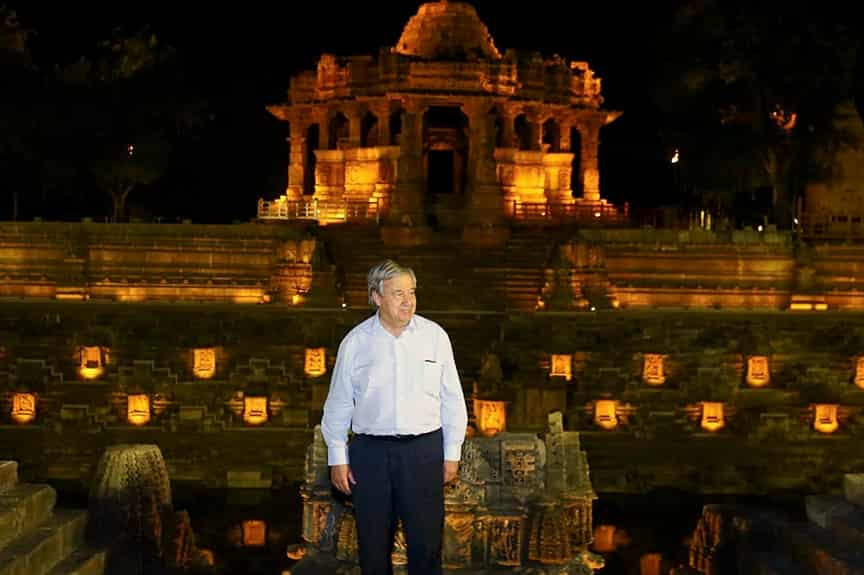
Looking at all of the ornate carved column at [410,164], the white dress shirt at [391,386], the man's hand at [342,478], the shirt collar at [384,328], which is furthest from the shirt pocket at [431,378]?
the ornate carved column at [410,164]

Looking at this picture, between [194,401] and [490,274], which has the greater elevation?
[490,274]


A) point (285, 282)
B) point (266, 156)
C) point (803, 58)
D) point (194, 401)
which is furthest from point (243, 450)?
point (266, 156)

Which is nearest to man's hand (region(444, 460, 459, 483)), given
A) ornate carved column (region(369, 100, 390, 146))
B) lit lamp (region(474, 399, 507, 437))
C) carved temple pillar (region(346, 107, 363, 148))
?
lit lamp (region(474, 399, 507, 437))

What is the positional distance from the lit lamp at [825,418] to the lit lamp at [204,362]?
39.9 feet

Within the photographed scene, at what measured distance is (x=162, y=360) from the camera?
31656 mm

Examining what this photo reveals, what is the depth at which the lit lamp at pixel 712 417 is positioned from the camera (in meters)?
31.4

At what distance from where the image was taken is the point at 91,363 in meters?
31.6

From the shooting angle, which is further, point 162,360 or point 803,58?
point 803,58

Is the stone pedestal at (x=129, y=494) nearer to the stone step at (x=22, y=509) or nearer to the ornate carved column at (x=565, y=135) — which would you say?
the stone step at (x=22, y=509)

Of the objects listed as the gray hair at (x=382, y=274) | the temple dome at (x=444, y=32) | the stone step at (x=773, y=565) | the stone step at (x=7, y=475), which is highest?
the temple dome at (x=444, y=32)

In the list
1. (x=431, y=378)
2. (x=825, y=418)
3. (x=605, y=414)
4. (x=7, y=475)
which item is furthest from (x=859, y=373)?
(x=431, y=378)

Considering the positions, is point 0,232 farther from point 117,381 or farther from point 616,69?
point 616,69

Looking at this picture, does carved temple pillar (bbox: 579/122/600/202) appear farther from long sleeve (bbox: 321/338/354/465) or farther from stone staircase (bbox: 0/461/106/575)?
long sleeve (bbox: 321/338/354/465)

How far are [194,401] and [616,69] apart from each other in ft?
88.1
